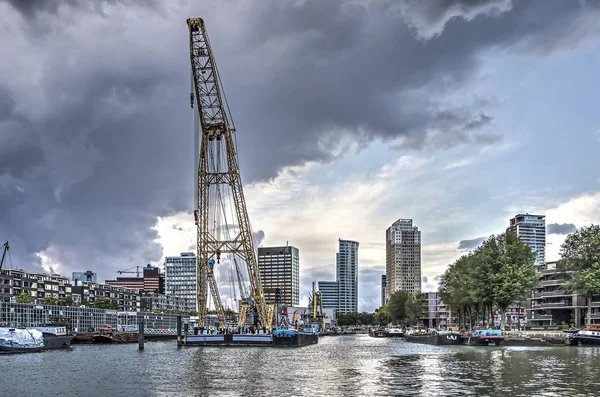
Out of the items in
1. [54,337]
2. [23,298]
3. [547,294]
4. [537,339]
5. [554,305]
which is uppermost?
[547,294]

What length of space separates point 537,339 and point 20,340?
98.7 meters

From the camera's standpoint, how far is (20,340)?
12262 centimetres

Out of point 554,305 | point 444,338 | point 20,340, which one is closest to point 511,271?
point 444,338

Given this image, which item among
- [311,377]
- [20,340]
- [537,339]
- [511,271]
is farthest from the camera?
[511,271]

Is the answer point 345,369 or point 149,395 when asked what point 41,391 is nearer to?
point 149,395

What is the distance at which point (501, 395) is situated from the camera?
5266 cm

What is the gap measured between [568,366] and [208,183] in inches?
3846

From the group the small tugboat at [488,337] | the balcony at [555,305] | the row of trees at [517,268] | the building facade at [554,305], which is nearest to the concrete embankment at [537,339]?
the small tugboat at [488,337]

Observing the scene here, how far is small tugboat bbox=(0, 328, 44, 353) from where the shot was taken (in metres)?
120

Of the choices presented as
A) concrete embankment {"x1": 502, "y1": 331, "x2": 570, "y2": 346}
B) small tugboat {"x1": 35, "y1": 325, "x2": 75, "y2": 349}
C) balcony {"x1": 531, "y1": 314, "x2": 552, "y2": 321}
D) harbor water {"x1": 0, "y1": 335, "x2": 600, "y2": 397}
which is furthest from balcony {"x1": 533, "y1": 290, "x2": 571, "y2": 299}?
small tugboat {"x1": 35, "y1": 325, "x2": 75, "y2": 349}

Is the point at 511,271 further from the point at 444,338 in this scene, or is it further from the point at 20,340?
the point at 20,340

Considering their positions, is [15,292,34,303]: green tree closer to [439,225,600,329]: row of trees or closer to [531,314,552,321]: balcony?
[439,225,600,329]: row of trees

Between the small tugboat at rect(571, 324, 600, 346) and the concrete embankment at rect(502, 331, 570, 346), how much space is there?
2.17 m

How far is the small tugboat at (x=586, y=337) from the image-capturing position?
11744 centimetres
